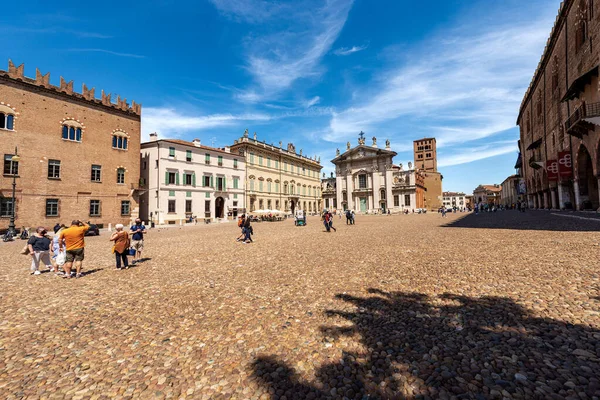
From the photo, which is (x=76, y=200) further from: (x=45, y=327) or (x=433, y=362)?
(x=433, y=362)

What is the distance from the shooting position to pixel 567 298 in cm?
455

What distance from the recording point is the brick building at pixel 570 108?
815 inches

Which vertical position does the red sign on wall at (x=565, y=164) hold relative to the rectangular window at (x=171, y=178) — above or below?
below

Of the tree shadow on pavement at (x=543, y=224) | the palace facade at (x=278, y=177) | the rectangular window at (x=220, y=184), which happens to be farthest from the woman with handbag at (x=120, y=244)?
the palace facade at (x=278, y=177)

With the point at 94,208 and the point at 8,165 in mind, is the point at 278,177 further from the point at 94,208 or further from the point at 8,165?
the point at 8,165

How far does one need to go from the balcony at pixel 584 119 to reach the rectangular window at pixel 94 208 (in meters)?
42.3

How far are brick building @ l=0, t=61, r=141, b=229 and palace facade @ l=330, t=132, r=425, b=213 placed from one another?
50912mm

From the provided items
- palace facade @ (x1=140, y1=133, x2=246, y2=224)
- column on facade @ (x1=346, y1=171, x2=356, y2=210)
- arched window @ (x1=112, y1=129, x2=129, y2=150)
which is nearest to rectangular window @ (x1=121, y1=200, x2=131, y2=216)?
palace facade @ (x1=140, y1=133, x2=246, y2=224)

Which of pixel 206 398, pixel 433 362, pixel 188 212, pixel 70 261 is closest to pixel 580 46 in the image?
pixel 433 362

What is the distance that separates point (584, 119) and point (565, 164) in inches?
342

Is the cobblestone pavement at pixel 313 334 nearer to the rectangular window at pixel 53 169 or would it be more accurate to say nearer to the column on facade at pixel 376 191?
the rectangular window at pixel 53 169

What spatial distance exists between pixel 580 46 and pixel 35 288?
37.2 metres

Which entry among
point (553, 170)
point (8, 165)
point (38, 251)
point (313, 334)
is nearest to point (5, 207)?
point (8, 165)

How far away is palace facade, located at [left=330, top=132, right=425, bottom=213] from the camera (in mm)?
66875
